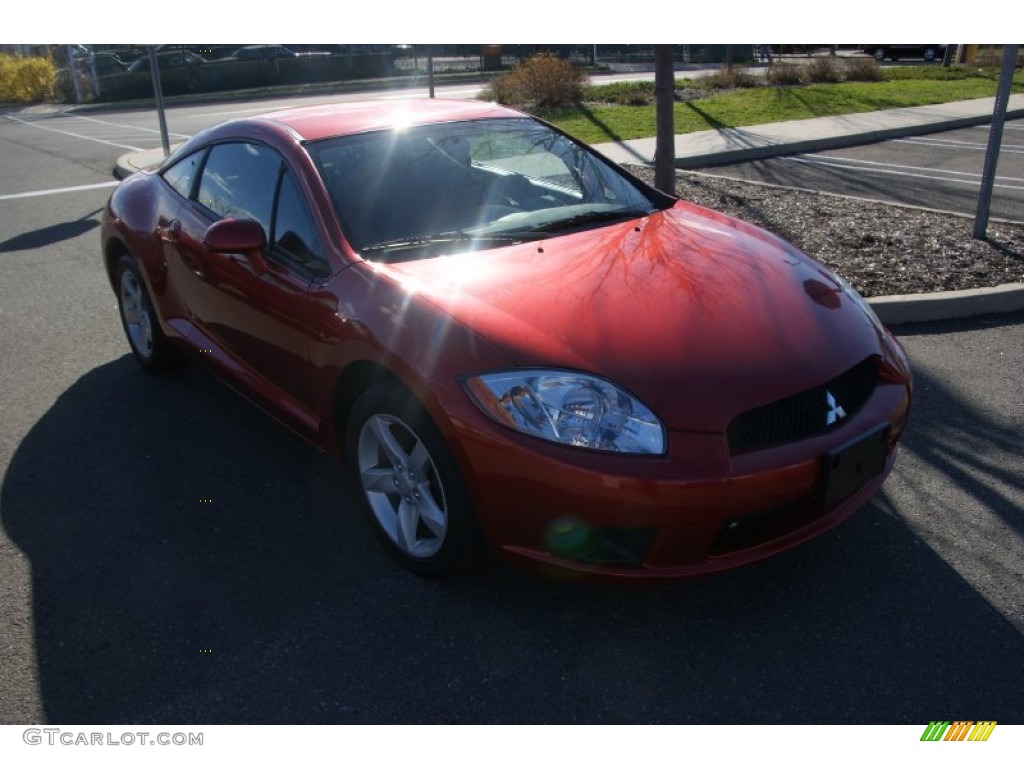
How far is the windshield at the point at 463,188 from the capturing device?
11.9 feet

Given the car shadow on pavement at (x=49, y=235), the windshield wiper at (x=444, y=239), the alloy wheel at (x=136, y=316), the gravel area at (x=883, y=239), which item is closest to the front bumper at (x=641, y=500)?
the windshield wiper at (x=444, y=239)

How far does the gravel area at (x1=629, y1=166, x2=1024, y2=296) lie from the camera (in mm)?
6043

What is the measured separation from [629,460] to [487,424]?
0.44m

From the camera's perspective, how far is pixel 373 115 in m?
4.21

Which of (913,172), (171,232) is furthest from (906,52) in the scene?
(171,232)

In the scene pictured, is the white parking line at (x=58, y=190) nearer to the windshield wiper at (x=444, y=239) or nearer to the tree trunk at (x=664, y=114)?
the tree trunk at (x=664, y=114)

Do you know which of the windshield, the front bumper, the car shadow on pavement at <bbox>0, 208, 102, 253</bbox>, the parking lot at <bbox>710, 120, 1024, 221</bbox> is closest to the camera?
the front bumper

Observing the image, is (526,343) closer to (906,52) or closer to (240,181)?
(240,181)

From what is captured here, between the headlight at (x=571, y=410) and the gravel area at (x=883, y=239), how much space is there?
3623 millimetres

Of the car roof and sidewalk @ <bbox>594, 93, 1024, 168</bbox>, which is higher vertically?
the car roof

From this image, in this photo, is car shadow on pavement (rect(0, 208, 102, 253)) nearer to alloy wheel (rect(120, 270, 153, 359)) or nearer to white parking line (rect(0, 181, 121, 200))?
white parking line (rect(0, 181, 121, 200))

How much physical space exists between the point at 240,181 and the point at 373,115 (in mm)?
678

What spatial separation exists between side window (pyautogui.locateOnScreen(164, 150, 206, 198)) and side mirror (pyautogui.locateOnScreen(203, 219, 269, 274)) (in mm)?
1128
